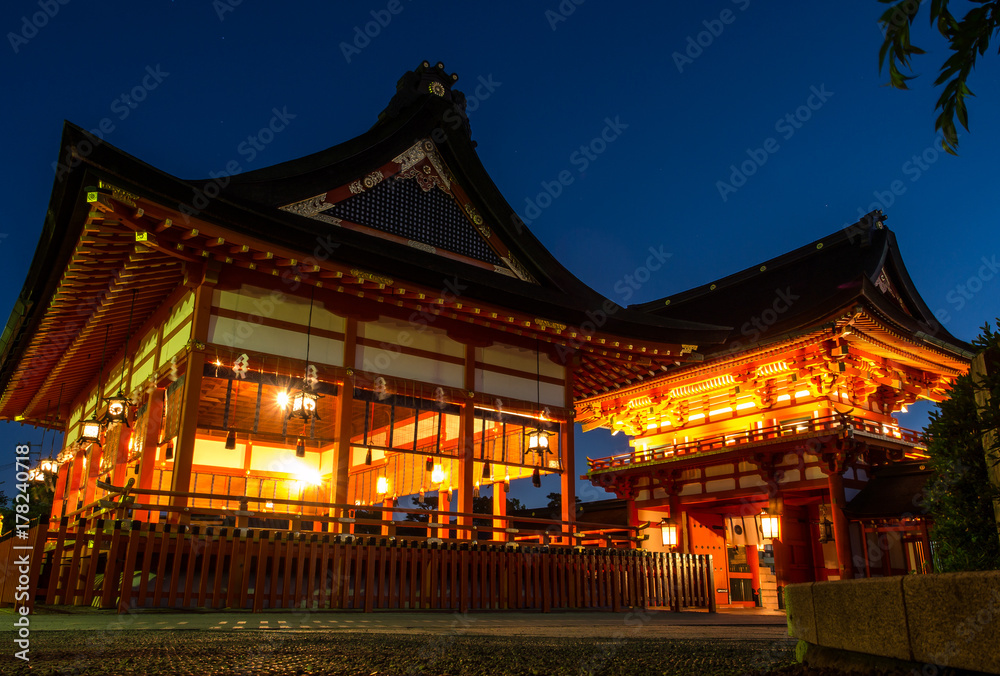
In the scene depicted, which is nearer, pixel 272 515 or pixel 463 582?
pixel 272 515

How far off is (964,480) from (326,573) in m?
8.33

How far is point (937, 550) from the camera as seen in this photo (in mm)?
3668

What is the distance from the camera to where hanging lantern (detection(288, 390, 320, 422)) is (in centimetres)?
1067

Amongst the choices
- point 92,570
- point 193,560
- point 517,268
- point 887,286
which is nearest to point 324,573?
point 193,560

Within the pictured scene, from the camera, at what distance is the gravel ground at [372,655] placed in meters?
3.71

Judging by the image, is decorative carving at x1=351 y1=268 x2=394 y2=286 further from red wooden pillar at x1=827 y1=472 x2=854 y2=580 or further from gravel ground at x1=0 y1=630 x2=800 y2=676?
red wooden pillar at x1=827 y1=472 x2=854 y2=580

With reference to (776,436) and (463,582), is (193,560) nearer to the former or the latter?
(463,582)

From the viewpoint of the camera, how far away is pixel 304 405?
420 inches

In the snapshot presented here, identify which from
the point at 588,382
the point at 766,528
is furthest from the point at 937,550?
the point at 766,528

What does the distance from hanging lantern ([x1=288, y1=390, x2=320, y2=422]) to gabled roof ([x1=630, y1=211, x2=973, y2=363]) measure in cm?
1244

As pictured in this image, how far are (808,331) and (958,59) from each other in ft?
50.3

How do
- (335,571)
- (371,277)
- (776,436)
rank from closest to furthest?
1. (335,571)
2. (371,277)
3. (776,436)

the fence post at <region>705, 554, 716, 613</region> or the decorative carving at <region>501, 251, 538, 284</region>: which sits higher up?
the decorative carving at <region>501, 251, 538, 284</region>

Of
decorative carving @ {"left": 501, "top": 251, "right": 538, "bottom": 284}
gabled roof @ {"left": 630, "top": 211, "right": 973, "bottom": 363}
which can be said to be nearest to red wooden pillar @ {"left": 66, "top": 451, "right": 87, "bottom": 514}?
decorative carving @ {"left": 501, "top": 251, "right": 538, "bottom": 284}
